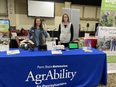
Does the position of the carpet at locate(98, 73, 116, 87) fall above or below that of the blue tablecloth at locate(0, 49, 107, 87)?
below

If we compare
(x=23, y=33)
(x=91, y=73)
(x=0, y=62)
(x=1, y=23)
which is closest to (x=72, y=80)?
(x=91, y=73)

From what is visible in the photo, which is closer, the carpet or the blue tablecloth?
the blue tablecloth

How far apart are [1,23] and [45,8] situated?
4479 mm

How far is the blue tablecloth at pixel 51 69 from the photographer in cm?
196

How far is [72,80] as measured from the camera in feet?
7.40

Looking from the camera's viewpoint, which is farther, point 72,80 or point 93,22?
point 93,22

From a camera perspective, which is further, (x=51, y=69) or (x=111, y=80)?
(x=111, y=80)

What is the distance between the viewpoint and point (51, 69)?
2113mm

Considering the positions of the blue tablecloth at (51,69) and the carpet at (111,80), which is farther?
the carpet at (111,80)

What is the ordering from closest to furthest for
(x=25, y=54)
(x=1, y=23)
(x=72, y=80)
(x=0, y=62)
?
(x=0, y=62), (x=25, y=54), (x=72, y=80), (x=1, y=23)

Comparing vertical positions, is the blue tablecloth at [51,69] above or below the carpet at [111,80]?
above

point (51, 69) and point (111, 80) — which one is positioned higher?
point (51, 69)

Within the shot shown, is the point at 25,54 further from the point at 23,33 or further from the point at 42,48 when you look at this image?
the point at 23,33

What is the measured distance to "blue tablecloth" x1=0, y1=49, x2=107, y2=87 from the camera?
1.96 m
